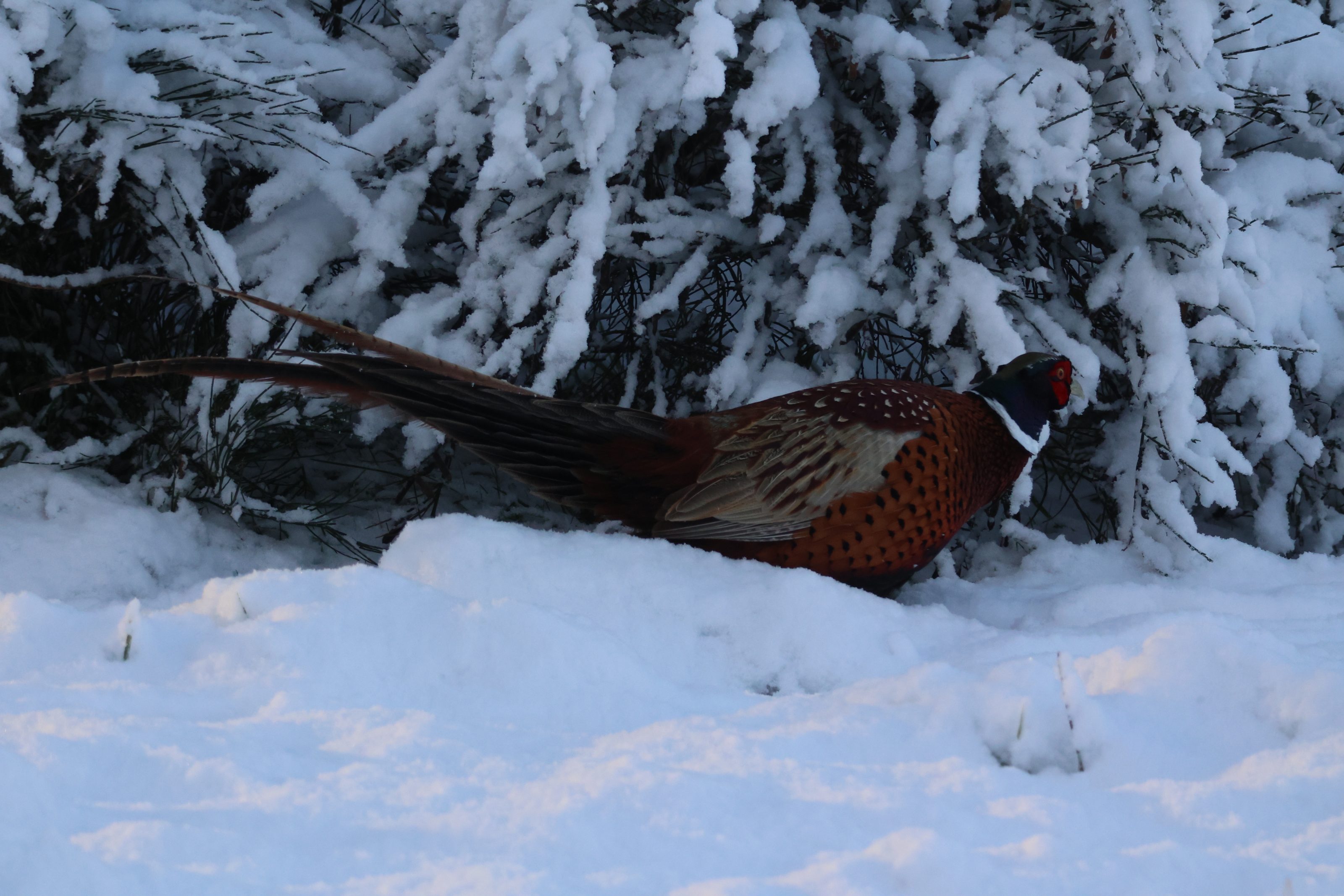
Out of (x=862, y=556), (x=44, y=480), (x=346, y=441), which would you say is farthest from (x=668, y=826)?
(x=346, y=441)

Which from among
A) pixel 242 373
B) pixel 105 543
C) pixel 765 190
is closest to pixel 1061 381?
pixel 765 190

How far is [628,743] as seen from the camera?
4.96 ft

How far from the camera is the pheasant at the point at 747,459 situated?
7.97 feet

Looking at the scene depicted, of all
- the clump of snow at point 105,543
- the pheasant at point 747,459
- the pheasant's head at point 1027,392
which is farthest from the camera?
the pheasant's head at point 1027,392

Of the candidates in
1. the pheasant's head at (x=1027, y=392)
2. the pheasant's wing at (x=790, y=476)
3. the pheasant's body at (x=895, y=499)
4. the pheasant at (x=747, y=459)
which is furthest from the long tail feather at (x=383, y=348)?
the pheasant's head at (x=1027, y=392)

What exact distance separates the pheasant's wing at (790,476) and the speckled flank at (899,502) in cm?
1

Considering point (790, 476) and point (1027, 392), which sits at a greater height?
point (1027, 392)

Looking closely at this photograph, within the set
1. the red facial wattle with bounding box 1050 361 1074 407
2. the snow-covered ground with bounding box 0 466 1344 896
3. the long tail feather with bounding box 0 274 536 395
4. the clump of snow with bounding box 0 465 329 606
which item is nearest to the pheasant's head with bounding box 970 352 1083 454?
the red facial wattle with bounding box 1050 361 1074 407

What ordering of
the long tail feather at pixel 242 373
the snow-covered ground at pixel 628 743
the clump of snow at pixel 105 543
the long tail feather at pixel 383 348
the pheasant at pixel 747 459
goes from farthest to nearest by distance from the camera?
the clump of snow at pixel 105 543, the pheasant at pixel 747 459, the long tail feather at pixel 383 348, the long tail feather at pixel 242 373, the snow-covered ground at pixel 628 743

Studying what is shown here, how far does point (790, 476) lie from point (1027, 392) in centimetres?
66

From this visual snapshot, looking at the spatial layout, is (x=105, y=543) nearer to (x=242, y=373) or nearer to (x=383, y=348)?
(x=242, y=373)

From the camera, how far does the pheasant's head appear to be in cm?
270

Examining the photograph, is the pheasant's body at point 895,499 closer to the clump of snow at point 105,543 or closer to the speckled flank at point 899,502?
the speckled flank at point 899,502

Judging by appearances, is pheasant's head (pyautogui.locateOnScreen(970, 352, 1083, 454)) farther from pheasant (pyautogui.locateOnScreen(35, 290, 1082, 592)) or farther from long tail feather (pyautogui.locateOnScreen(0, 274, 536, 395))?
long tail feather (pyautogui.locateOnScreen(0, 274, 536, 395))
